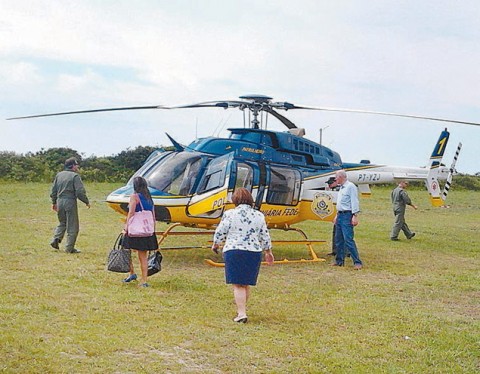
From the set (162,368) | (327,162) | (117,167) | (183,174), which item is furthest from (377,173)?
(117,167)

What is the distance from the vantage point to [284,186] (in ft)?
39.6

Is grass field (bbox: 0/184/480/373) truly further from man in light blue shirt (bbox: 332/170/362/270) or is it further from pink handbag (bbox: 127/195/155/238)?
pink handbag (bbox: 127/195/155/238)

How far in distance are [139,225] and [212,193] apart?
2.22 meters

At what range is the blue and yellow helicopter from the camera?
428 inches

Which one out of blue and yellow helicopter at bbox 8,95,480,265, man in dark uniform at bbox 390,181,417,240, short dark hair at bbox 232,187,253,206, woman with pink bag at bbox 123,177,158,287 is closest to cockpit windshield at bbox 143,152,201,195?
blue and yellow helicopter at bbox 8,95,480,265

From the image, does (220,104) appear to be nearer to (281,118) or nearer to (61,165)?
(281,118)

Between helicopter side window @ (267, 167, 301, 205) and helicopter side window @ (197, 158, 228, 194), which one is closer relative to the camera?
helicopter side window @ (197, 158, 228, 194)

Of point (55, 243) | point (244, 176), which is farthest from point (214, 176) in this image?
point (55, 243)

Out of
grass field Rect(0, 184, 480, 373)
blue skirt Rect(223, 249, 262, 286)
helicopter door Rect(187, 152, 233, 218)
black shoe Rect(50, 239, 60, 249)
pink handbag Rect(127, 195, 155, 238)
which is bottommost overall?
grass field Rect(0, 184, 480, 373)

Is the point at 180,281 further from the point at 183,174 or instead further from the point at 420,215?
the point at 420,215

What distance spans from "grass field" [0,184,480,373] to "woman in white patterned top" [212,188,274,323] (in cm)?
45

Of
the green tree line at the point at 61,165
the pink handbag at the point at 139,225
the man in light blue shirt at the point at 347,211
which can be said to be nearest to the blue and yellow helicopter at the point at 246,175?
the man in light blue shirt at the point at 347,211

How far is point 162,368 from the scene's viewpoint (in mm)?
5672

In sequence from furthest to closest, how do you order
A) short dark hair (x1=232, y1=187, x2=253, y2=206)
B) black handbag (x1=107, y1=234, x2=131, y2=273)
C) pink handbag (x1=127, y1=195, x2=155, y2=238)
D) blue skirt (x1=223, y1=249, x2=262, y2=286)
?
pink handbag (x1=127, y1=195, x2=155, y2=238)
black handbag (x1=107, y1=234, x2=131, y2=273)
short dark hair (x1=232, y1=187, x2=253, y2=206)
blue skirt (x1=223, y1=249, x2=262, y2=286)
